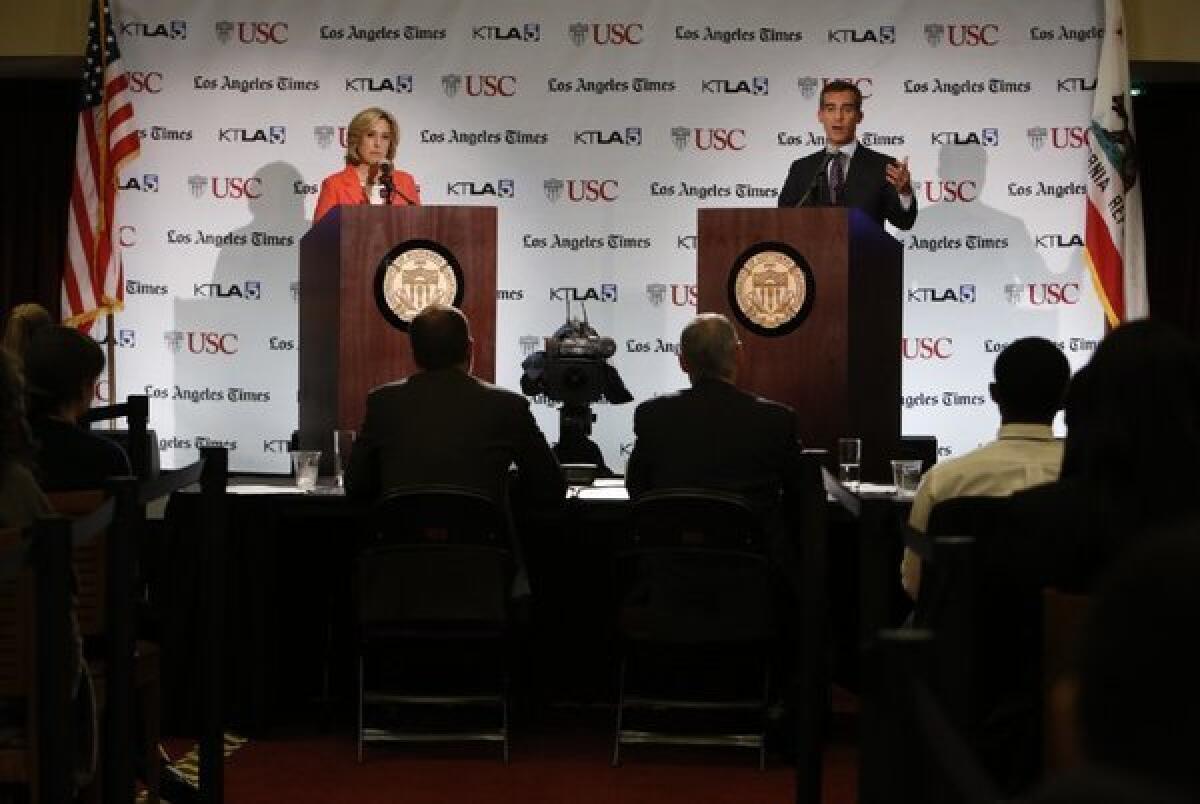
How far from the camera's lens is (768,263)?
20.5ft

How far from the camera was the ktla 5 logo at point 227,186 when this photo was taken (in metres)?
9.02

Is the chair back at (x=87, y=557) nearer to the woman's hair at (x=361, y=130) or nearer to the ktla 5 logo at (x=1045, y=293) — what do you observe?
the woman's hair at (x=361, y=130)

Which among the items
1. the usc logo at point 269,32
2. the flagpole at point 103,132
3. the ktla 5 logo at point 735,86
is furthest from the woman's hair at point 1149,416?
the usc logo at point 269,32

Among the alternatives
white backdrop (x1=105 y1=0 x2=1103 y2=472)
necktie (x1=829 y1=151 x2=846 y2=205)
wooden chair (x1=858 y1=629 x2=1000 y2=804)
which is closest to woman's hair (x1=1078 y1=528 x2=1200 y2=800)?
wooden chair (x1=858 y1=629 x2=1000 y2=804)

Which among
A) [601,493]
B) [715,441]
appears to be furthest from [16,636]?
[601,493]

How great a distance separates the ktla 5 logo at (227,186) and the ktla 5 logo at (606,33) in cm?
176

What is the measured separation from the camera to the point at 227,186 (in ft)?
29.7

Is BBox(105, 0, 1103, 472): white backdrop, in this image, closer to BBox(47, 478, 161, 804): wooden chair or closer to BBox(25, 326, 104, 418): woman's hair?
BBox(25, 326, 104, 418): woman's hair

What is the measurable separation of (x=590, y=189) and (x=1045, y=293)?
2.33 metres

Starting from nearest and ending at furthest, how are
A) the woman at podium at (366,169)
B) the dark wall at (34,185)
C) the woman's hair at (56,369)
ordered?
the woman's hair at (56,369)
the woman at podium at (366,169)
the dark wall at (34,185)

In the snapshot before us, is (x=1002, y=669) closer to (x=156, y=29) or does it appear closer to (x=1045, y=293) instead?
(x=1045, y=293)

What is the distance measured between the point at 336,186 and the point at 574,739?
3.79 metres

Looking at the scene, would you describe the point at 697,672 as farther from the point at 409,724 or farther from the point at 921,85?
the point at 921,85

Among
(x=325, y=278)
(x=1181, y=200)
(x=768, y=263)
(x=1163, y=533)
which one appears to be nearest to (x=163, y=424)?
(x=325, y=278)
